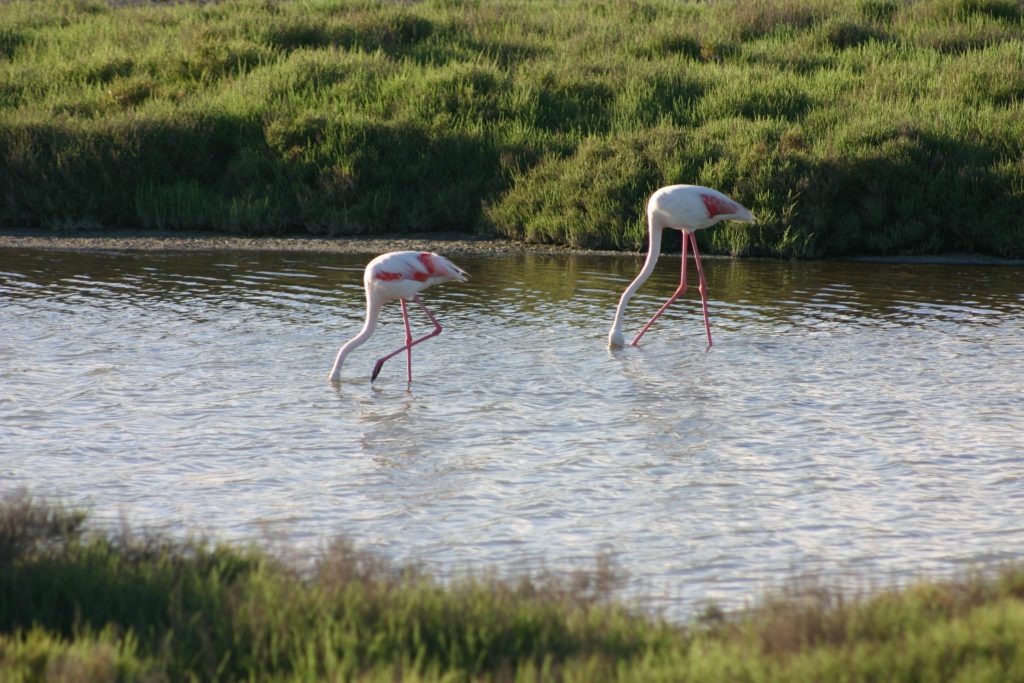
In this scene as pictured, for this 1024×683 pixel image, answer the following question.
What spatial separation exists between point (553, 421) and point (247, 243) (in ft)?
27.2

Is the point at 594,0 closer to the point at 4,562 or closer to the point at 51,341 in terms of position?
the point at 51,341

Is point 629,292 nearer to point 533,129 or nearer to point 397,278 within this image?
point 397,278

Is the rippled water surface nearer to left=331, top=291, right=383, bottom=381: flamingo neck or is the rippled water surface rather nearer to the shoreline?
left=331, top=291, right=383, bottom=381: flamingo neck

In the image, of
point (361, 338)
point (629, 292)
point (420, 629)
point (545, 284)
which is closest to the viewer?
point (420, 629)

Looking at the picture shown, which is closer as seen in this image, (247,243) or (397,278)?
(397,278)

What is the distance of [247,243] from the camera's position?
614 inches

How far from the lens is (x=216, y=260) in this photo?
569 inches

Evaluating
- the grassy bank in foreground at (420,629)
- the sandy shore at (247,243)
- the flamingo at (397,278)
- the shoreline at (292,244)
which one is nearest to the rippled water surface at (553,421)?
the flamingo at (397,278)

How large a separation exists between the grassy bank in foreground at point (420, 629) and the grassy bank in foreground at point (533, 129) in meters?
10.7

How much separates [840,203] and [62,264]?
8541 millimetres

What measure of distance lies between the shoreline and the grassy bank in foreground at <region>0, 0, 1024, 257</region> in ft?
0.65

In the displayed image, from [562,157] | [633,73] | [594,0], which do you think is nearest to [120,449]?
[562,157]

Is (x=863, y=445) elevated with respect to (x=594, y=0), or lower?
lower

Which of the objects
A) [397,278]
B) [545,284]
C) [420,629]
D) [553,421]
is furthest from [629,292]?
[420,629]
